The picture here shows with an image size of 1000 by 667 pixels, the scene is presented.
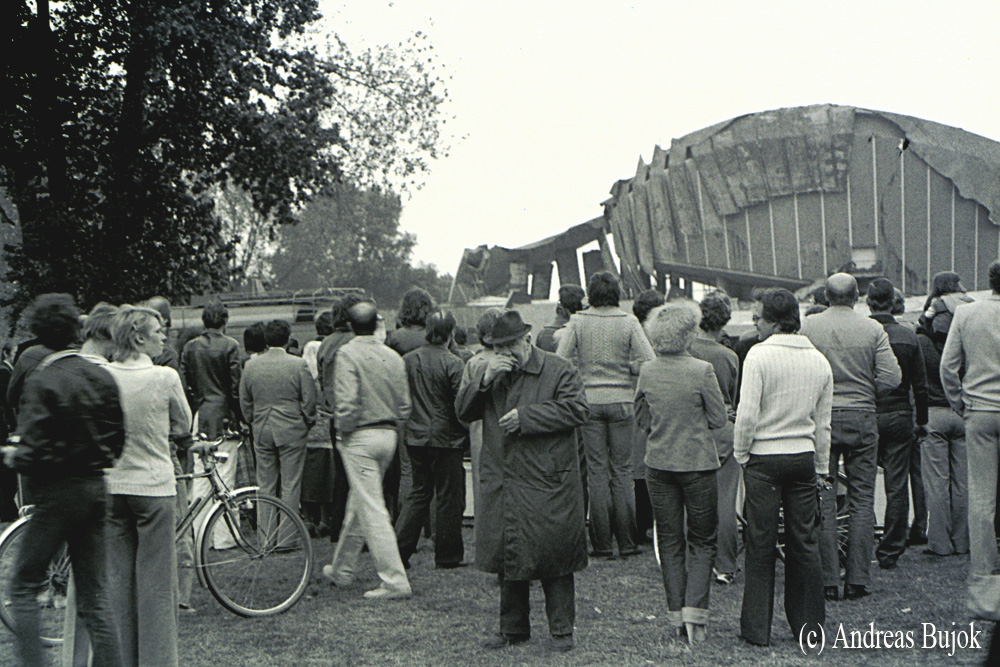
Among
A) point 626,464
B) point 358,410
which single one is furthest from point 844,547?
point 358,410

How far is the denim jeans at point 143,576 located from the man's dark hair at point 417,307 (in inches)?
134

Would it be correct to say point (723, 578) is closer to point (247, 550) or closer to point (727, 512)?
point (727, 512)

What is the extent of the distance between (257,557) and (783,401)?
349 centimetres

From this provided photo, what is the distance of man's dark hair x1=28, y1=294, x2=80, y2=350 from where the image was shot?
4562 millimetres

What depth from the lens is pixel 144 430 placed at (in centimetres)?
501

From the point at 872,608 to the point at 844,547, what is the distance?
0.94 meters

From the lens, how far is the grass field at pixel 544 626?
17.7 feet

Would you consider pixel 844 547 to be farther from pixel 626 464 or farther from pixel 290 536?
pixel 290 536

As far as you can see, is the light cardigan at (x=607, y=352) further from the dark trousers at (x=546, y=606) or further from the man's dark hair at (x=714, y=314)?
the dark trousers at (x=546, y=606)

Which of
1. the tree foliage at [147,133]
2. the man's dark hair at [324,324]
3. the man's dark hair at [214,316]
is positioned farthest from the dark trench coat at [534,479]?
the tree foliage at [147,133]

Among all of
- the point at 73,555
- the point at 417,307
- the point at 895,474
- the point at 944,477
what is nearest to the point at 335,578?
the point at 417,307

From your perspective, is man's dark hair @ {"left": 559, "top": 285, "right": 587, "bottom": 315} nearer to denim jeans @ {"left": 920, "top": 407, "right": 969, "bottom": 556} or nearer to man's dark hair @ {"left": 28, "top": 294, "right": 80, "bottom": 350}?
denim jeans @ {"left": 920, "top": 407, "right": 969, "bottom": 556}

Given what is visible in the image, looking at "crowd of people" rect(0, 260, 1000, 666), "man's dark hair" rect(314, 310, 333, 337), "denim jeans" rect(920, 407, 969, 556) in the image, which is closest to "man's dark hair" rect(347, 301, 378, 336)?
"crowd of people" rect(0, 260, 1000, 666)

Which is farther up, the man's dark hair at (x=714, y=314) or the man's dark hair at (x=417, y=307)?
the man's dark hair at (x=417, y=307)
